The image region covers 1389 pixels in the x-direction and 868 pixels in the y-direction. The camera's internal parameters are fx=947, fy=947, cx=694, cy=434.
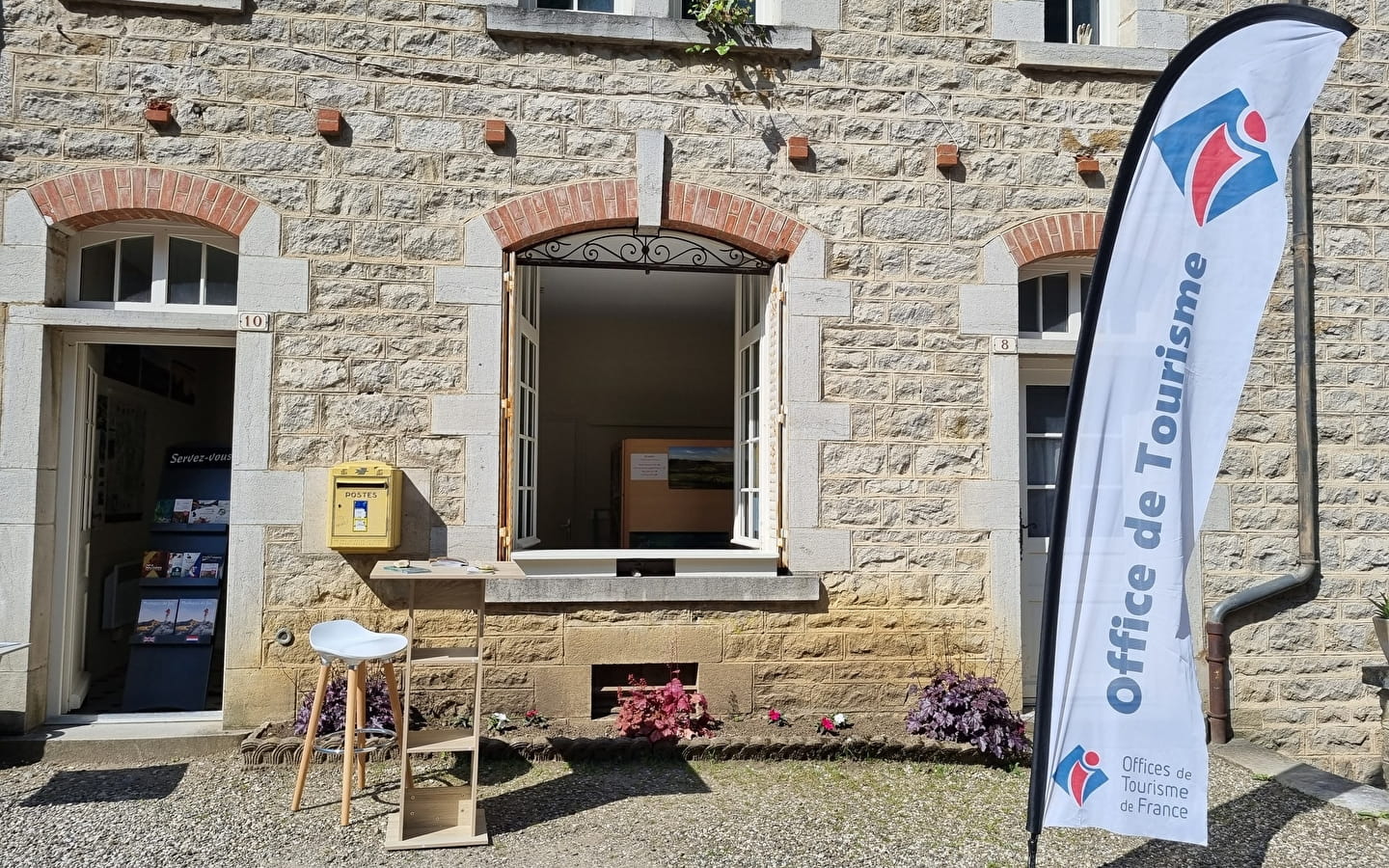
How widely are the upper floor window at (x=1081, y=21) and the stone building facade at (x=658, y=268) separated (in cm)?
4

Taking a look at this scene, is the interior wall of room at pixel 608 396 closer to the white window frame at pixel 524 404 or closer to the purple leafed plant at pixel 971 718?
the white window frame at pixel 524 404

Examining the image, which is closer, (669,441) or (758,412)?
(758,412)

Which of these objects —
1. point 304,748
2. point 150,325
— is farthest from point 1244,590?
point 150,325

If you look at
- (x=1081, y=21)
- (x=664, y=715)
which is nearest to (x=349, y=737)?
(x=664, y=715)

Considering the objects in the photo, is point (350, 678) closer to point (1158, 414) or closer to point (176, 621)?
point (176, 621)

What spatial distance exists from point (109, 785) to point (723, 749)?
2.93m

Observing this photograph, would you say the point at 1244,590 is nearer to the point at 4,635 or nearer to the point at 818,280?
the point at 818,280

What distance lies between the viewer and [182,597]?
5906 mm

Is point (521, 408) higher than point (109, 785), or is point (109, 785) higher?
point (521, 408)

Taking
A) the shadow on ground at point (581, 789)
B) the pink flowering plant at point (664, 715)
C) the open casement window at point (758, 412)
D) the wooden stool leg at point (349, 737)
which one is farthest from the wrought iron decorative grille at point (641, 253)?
the shadow on ground at point (581, 789)

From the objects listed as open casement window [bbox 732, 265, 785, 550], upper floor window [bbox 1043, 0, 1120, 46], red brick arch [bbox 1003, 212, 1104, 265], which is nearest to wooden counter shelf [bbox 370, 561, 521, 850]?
open casement window [bbox 732, 265, 785, 550]

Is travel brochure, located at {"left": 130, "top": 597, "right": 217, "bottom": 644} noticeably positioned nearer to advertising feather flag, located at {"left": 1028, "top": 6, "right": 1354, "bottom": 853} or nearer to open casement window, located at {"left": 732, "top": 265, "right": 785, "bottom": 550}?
open casement window, located at {"left": 732, "top": 265, "right": 785, "bottom": 550}

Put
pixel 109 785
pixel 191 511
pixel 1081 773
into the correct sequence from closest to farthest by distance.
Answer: pixel 1081 773 → pixel 109 785 → pixel 191 511

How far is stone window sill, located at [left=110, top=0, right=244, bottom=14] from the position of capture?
499cm
